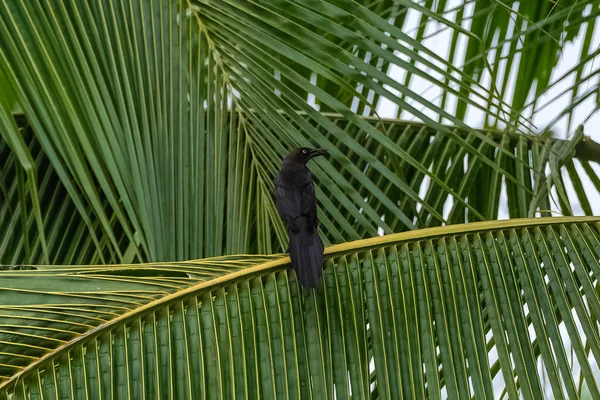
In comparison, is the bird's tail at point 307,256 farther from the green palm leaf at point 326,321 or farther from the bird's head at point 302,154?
the bird's head at point 302,154

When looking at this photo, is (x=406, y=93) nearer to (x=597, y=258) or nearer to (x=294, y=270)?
(x=294, y=270)

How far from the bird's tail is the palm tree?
31mm

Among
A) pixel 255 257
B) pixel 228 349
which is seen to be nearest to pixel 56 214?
pixel 255 257

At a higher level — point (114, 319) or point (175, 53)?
point (175, 53)

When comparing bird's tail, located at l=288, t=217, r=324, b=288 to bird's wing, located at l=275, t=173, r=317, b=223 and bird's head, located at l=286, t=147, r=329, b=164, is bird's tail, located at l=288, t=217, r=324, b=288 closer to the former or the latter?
bird's wing, located at l=275, t=173, r=317, b=223

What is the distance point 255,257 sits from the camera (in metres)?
1.83

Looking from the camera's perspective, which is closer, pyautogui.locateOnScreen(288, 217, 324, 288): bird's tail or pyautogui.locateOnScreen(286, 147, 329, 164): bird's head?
pyautogui.locateOnScreen(288, 217, 324, 288): bird's tail

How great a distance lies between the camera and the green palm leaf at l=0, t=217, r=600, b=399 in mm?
1535

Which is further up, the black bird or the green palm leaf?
the black bird

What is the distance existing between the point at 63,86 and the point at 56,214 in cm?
74

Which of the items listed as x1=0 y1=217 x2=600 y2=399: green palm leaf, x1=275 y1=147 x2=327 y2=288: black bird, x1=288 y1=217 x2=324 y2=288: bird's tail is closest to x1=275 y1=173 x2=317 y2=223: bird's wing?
x1=275 y1=147 x2=327 y2=288: black bird

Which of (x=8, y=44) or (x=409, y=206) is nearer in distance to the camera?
(x=8, y=44)

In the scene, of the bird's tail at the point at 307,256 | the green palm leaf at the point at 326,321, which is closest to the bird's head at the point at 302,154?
the bird's tail at the point at 307,256

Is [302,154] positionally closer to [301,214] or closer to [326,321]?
[301,214]
